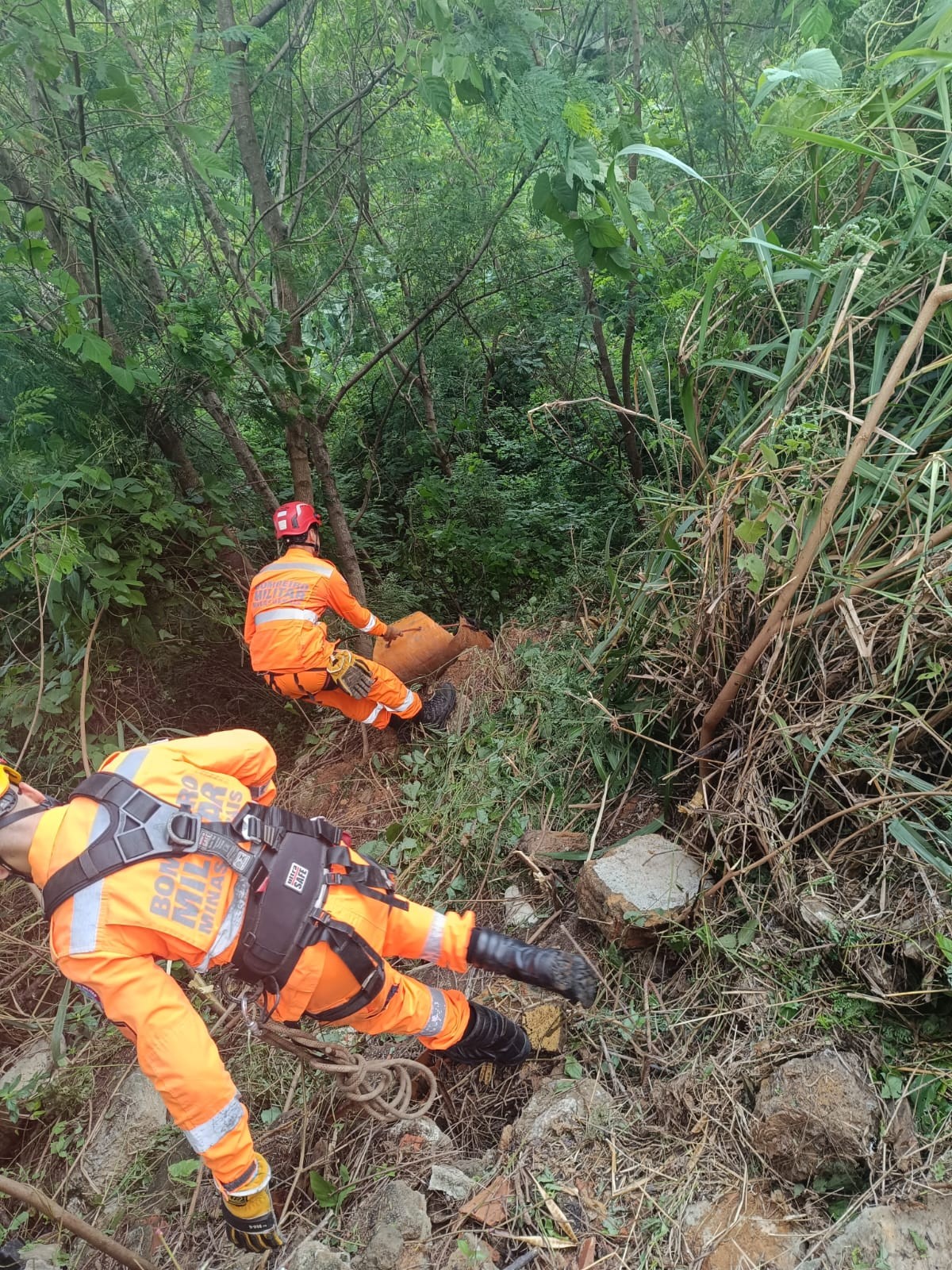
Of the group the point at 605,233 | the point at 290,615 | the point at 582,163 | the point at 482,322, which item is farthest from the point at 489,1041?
the point at 482,322

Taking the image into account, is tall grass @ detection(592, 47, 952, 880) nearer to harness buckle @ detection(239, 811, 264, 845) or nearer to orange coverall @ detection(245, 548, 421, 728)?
harness buckle @ detection(239, 811, 264, 845)

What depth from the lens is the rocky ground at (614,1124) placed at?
5.71 feet

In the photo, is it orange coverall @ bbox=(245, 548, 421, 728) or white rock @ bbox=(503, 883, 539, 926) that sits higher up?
orange coverall @ bbox=(245, 548, 421, 728)

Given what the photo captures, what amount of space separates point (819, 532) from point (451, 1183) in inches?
88.5

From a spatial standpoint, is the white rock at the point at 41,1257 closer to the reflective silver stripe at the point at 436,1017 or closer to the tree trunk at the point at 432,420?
the reflective silver stripe at the point at 436,1017

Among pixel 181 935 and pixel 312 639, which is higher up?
pixel 181 935

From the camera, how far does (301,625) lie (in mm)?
3957

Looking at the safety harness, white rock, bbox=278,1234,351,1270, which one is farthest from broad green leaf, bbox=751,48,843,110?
white rock, bbox=278,1234,351,1270

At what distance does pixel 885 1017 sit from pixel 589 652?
2.01m

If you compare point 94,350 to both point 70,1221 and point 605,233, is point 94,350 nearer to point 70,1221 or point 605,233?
point 605,233

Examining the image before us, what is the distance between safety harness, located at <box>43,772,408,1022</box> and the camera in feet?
6.02

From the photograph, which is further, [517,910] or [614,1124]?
[517,910]

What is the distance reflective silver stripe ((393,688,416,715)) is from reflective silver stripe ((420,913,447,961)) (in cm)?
201

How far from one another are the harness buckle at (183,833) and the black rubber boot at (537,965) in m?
1.03
